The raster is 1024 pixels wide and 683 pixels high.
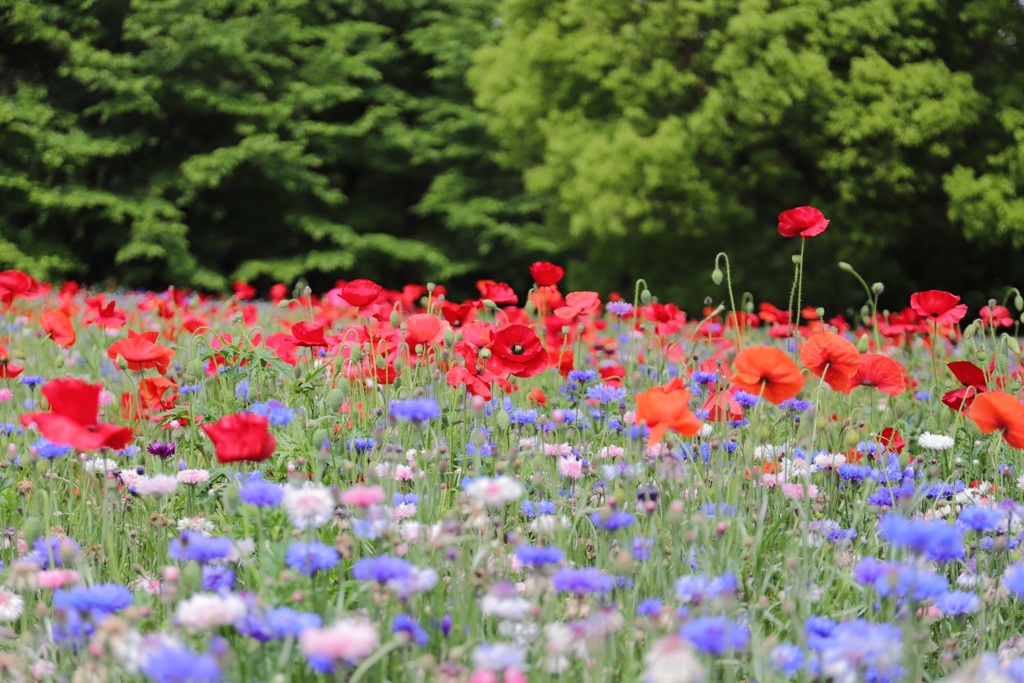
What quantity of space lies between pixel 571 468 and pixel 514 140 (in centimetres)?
980

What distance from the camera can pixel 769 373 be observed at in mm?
1554

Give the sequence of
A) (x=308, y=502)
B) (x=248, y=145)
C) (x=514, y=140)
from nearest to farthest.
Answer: (x=308, y=502) < (x=514, y=140) < (x=248, y=145)

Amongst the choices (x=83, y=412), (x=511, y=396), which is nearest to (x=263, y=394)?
(x=511, y=396)

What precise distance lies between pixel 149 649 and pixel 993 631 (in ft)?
3.92

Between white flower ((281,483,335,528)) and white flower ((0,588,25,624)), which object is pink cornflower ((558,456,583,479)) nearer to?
white flower ((281,483,335,528))

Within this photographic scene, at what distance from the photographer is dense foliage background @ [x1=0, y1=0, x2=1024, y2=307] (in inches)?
355

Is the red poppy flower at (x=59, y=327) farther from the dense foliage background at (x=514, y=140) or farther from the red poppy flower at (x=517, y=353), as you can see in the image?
the dense foliage background at (x=514, y=140)

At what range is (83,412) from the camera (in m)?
1.19

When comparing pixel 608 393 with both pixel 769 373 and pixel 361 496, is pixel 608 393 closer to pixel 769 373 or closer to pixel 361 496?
pixel 769 373

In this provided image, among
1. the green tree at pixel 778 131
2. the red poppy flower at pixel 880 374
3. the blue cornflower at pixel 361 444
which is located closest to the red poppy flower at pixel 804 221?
the red poppy flower at pixel 880 374

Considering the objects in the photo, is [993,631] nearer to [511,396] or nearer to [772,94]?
[511,396]

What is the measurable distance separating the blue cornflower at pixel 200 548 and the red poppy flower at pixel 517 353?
0.86m

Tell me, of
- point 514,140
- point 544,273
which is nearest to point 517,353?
point 544,273

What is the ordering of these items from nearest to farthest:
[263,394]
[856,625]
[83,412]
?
1. [856,625]
2. [83,412]
3. [263,394]
